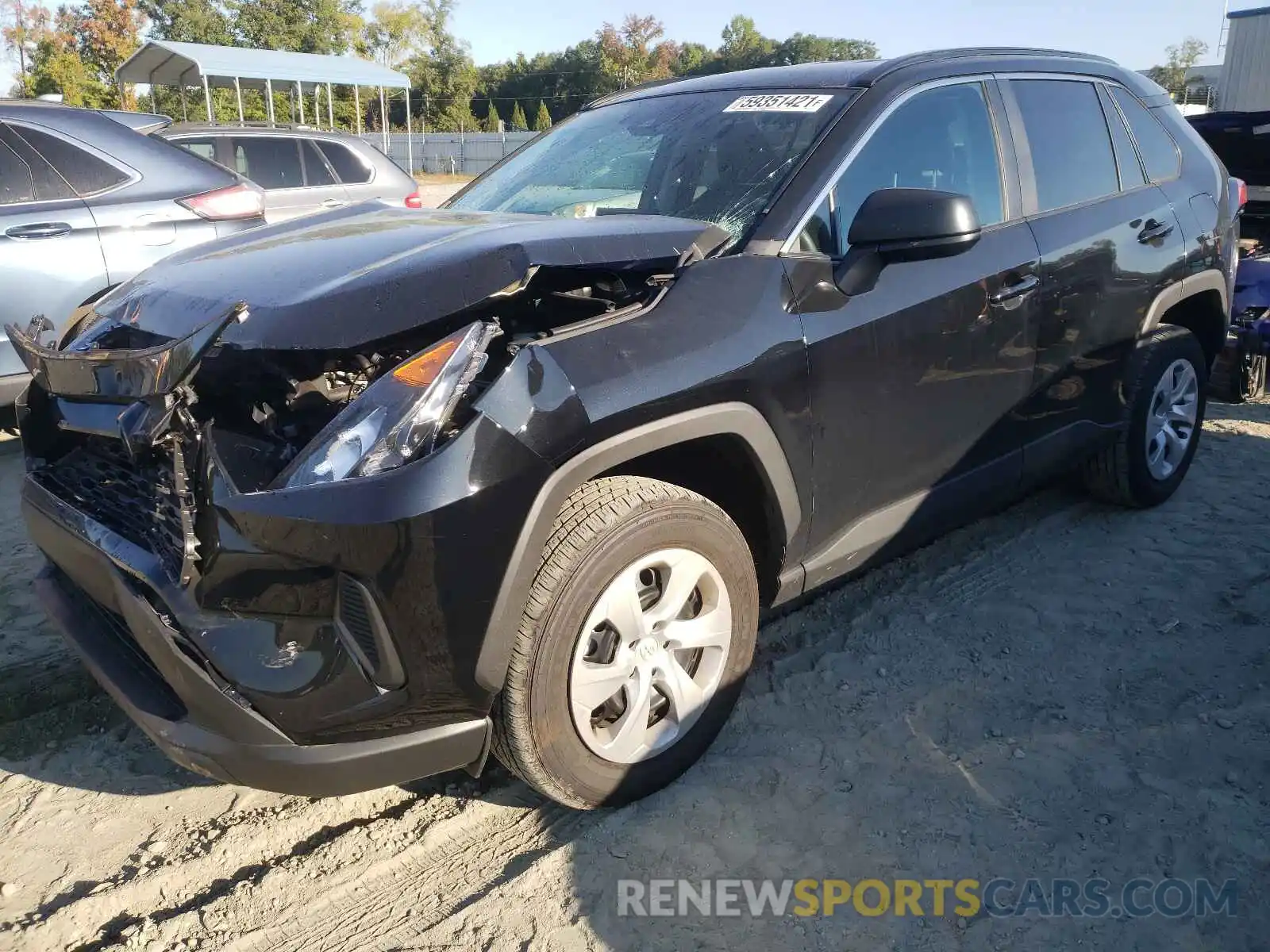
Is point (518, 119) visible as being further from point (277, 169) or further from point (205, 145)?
point (205, 145)

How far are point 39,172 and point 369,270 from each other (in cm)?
373

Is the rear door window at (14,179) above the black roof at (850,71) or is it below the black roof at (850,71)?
below

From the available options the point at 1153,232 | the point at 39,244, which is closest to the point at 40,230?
the point at 39,244

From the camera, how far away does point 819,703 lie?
2943 mm

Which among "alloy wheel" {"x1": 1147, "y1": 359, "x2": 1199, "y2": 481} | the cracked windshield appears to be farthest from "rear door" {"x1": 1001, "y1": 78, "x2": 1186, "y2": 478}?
the cracked windshield

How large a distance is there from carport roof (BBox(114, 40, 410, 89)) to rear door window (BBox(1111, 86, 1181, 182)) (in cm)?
1851

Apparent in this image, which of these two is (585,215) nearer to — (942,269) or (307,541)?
(942,269)

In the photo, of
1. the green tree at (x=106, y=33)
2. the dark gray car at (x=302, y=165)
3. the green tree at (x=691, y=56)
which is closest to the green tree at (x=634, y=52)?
the green tree at (x=691, y=56)

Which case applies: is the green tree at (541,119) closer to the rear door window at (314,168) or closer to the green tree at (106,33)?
the green tree at (106,33)

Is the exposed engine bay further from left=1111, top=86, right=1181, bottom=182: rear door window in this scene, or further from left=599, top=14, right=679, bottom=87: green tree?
left=599, top=14, right=679, bottom=87: green tree

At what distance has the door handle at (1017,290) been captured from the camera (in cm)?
310

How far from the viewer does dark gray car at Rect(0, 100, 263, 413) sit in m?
4.73

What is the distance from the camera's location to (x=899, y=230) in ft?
8.27

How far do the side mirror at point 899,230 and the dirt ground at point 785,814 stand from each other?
1.28m
